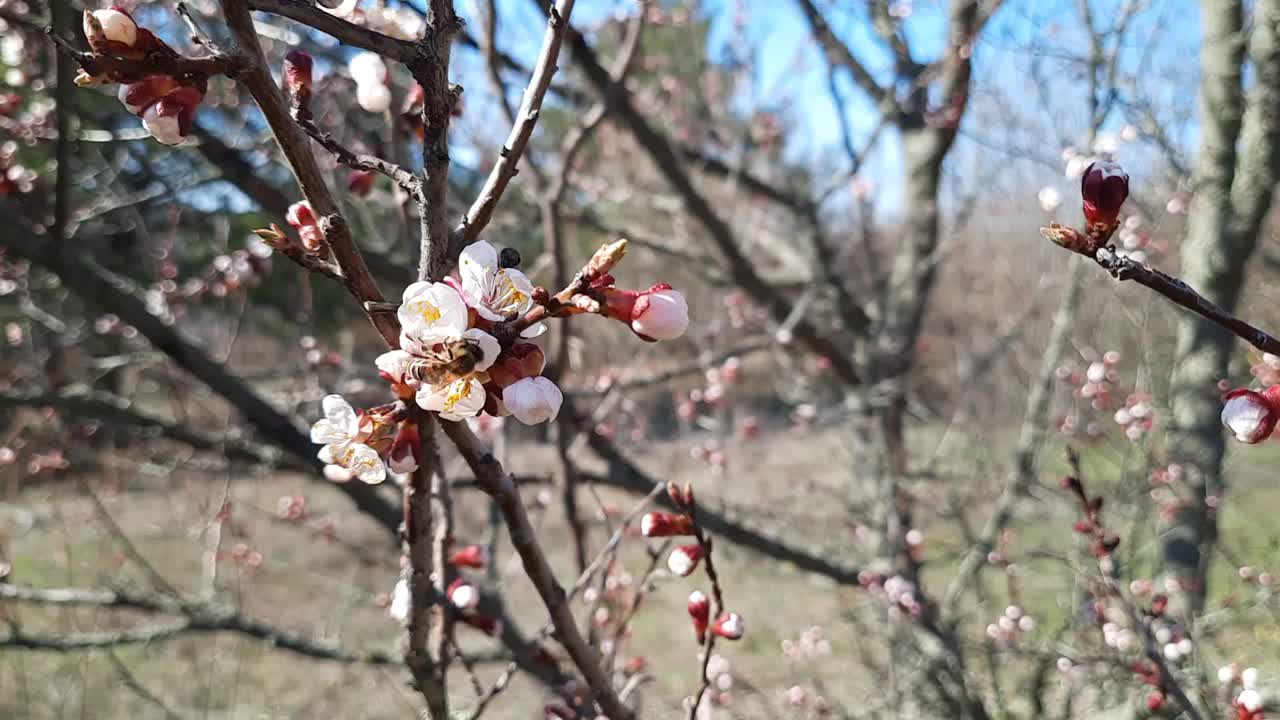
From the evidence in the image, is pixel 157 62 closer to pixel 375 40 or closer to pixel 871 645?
pixel 375 40

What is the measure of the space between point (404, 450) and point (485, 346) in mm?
165

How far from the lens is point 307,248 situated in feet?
2.70

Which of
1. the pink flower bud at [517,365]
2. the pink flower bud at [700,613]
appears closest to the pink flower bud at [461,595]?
the pink flower bud at [700,613]

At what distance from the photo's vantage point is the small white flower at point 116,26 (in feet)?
2.23

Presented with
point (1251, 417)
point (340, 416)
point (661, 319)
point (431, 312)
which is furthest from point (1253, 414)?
point (340, 416)

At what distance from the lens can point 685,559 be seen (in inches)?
48.5

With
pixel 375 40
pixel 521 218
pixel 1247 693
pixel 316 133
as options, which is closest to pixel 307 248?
pixel 316 133

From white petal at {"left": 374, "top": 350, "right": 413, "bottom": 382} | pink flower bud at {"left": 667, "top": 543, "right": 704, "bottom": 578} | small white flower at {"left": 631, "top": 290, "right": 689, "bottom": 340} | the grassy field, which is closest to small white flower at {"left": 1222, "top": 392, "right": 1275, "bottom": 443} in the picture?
small white flower at {"left": 631, "top": 290, "right": 689, "bottom": 340}

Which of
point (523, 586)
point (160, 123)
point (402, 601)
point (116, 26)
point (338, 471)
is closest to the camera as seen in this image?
point (116, 26)

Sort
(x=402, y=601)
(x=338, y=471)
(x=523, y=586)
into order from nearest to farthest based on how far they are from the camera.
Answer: (x=402, y=601), (x=338, y=471), (x=523, y=586)

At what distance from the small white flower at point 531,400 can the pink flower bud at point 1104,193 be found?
1.73 ft

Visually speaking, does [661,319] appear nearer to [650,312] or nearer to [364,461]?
[650,312]

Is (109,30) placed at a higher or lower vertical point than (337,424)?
higher

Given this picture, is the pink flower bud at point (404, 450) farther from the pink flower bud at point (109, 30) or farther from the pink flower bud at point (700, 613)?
the pink flower bud at point (700, 613)
